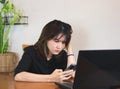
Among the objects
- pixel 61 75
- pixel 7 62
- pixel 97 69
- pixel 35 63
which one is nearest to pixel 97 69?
pixel 97 69

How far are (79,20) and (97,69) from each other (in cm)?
185

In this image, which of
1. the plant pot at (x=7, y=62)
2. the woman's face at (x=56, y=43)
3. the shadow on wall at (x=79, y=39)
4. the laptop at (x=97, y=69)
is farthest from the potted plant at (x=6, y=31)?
the laptop at (x=97, y=69)

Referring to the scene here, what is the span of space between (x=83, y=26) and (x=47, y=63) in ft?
3.81

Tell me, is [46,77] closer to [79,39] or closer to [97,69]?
[97,69]

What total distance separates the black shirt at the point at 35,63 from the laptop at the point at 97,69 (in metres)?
0.77

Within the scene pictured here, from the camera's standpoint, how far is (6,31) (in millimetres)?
2838

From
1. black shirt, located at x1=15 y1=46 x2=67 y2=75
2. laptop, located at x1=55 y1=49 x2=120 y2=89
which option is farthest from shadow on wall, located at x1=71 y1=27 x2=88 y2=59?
laptop, located at x1=55 y1=49 x2=120 y2=89

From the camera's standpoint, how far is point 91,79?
4.00 ft

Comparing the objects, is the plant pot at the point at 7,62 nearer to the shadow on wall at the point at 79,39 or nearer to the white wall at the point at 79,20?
the white wall at the point at 79,20

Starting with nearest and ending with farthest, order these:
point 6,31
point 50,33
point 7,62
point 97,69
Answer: point 97,69 → point 50,33 → point 7,62 → point 6,31

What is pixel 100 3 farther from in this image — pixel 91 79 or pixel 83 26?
pixel 91 79

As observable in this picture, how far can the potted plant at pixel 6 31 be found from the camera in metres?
2.70

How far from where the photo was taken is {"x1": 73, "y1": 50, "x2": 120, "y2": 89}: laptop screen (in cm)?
119

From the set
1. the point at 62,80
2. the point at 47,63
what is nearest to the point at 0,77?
the point at 47,63
